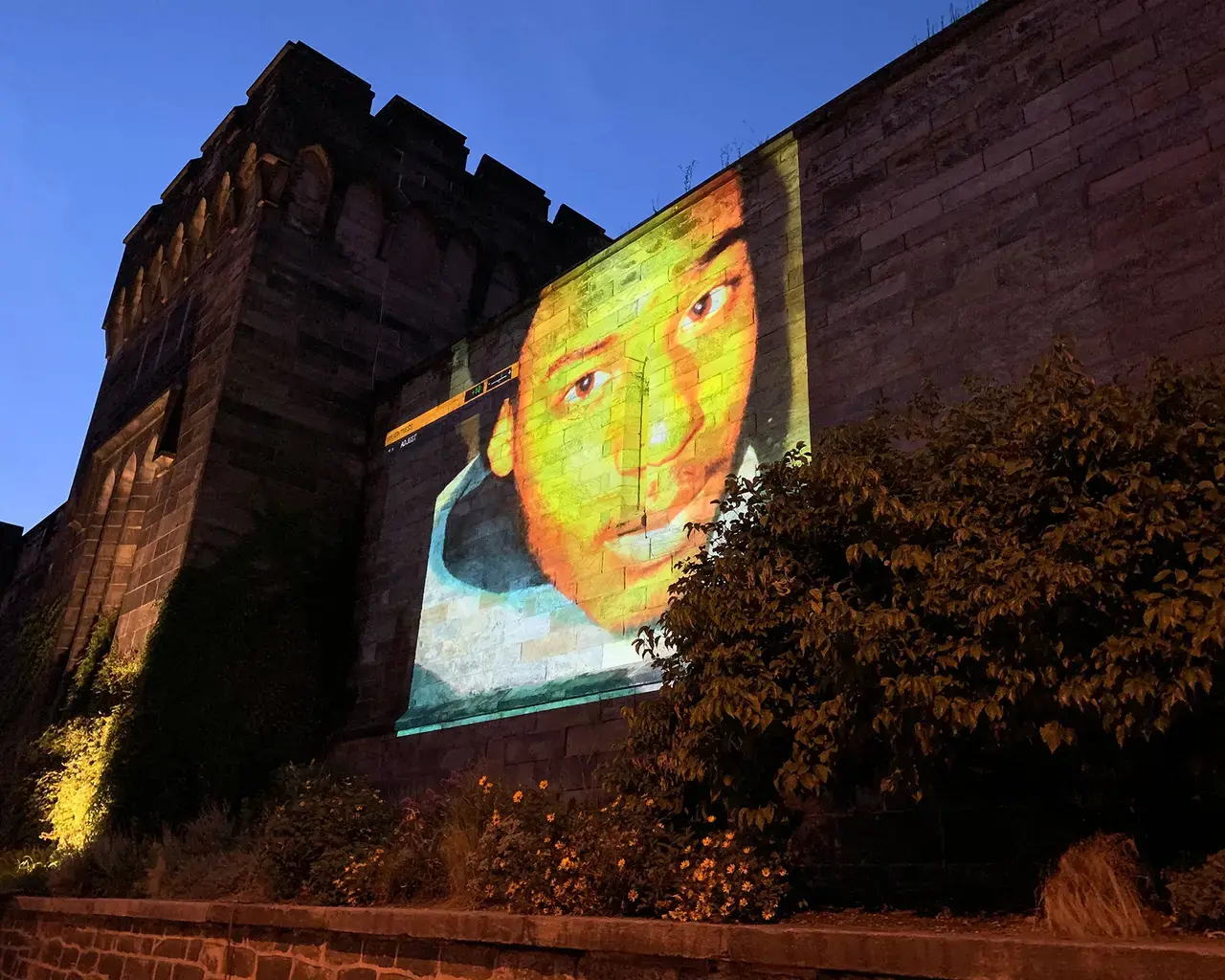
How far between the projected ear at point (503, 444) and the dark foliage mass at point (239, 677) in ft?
9.27

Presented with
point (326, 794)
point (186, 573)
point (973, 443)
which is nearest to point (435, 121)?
point (186, 573)

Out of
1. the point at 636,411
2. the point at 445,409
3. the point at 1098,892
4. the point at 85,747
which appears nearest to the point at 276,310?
the point at 445,409

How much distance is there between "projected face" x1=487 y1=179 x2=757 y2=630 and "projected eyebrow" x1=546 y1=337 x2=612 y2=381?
0.01 m

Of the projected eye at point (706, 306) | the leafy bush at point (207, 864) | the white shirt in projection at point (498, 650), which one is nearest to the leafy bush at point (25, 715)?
the leafy bush at point (207, 864)

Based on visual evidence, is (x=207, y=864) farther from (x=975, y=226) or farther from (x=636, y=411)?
(x=975, y=226)

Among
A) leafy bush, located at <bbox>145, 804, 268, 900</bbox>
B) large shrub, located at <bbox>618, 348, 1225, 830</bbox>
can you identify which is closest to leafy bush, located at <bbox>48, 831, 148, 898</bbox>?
leafy bush, located at <bbox>145, 804, 268, 900</bbox>

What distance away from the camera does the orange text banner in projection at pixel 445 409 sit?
10.5m

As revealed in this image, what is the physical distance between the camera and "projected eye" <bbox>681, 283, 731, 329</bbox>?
825cm

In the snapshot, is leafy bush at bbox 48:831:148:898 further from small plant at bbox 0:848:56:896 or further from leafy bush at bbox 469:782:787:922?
leafy bush at bbox 469:782:787:922

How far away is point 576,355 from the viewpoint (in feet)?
31.4

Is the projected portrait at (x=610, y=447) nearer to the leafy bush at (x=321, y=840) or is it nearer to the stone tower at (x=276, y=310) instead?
the leafy bush at (x=321, y=840)

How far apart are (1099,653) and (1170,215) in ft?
11.6

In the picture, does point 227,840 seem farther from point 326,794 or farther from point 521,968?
point 521,968

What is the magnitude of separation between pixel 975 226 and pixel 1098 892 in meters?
4.60
